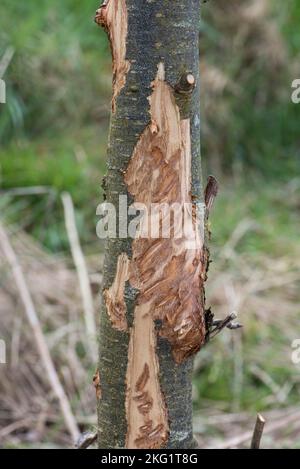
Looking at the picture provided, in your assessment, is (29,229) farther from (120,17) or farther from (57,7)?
(120,17)

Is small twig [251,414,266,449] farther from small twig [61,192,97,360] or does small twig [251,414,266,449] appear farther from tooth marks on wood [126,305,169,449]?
small twig [61,192,97,360]

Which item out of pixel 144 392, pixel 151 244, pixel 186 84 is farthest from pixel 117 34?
pixel 144 392

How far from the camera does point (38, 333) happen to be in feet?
7.66

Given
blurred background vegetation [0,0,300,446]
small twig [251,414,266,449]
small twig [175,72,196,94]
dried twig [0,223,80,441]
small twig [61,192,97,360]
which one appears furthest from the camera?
blurred background vegetation [0,0,300,446]

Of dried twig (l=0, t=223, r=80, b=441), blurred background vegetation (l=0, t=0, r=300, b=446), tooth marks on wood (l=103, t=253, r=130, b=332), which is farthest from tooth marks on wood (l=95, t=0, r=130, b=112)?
blurred background vegetation (l=0, t=0, r=300, b=446)

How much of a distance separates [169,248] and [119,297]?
0.35 feet

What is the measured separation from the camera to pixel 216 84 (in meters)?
3.98

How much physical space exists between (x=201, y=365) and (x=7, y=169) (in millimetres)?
1161

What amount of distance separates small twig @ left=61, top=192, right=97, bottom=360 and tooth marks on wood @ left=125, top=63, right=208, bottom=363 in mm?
1252

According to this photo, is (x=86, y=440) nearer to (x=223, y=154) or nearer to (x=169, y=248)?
(x=169, y=248)

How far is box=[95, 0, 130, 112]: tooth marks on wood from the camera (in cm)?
119

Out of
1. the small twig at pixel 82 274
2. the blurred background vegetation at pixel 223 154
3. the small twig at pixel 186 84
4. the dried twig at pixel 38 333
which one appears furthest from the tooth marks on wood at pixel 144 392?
the small twig at pixel 82 274

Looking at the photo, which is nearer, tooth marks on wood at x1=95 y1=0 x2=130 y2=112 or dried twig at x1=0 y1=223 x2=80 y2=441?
tooth marks on wood at x1=95 y1=0 x2=130 y2=112

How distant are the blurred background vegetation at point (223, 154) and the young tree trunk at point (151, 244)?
1.05 metres
